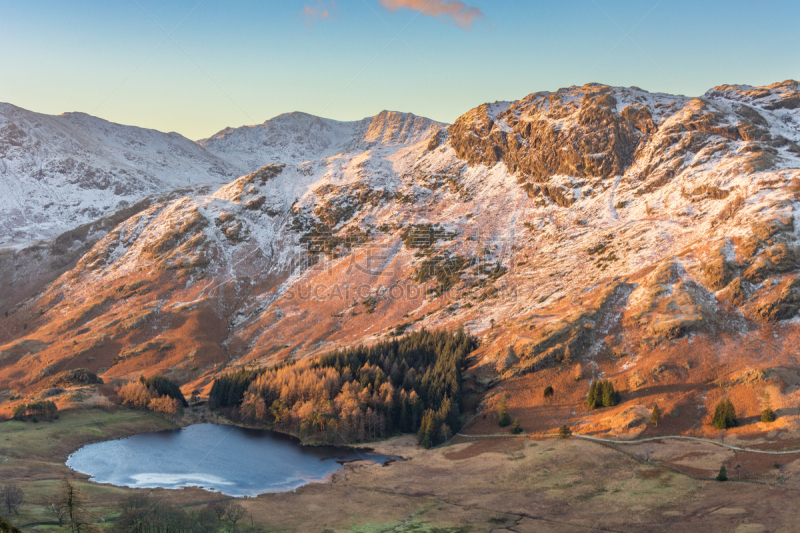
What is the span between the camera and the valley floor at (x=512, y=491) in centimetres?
5294

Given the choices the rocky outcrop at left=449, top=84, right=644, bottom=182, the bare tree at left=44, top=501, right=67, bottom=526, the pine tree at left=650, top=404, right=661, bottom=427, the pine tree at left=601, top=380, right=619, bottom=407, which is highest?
the rocky outcrop at left=449, top=84, right=644, bottom=182

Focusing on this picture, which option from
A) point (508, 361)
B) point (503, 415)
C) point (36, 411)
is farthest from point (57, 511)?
point (508, 361)

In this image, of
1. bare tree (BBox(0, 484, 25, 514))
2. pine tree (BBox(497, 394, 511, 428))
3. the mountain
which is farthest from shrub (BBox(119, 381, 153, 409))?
pine tree (BBox(497, 394, 511, 428))

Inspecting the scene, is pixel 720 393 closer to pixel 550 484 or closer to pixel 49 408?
pixel 550 484

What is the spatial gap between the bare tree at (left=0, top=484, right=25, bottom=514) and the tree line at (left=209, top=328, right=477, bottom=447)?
4814 cm

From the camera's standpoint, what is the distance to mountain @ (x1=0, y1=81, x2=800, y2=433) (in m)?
89.6

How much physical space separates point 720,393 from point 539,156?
365 ft

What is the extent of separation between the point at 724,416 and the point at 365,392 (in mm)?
56196

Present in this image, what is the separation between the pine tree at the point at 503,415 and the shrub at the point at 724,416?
1184 inches

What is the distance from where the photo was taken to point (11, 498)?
4784 cm

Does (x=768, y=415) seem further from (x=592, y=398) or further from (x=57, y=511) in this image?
(x=57, y=511)

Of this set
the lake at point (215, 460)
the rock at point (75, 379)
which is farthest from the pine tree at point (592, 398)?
the rock at point (75, 379)

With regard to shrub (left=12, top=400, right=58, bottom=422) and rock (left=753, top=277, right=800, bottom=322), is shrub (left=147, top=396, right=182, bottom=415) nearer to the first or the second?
shrub (left=12, top=400, right=58, bottom=422)

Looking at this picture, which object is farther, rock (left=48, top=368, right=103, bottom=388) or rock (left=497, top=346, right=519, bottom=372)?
rock (left=48, top=368, right=103, bottom=388)
